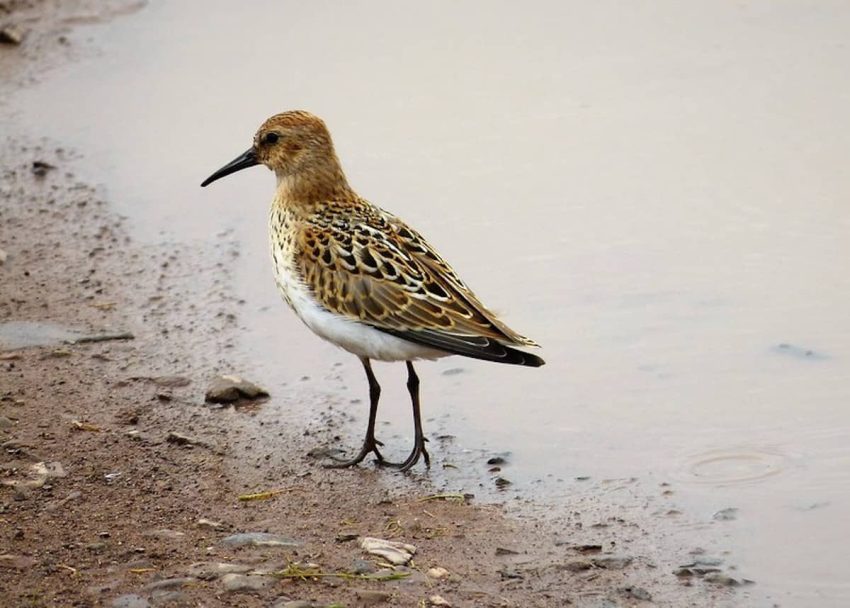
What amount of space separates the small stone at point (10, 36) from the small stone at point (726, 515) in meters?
9.43

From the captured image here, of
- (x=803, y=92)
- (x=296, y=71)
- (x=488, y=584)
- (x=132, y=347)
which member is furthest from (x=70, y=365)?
(x=803, y=92)

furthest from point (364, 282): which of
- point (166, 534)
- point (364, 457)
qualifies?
point (166, 534)

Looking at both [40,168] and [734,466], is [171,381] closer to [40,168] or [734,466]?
[734,466]

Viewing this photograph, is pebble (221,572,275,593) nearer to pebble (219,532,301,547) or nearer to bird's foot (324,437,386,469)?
pebble (219,532,301,547)

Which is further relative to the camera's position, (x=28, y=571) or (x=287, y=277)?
(x=287, y=277)

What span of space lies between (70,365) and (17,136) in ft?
13.5

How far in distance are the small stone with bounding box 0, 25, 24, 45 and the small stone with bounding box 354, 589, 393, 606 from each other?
31.4ft

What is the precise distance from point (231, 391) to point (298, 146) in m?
1.47

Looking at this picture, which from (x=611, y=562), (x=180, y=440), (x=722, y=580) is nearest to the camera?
(x=722, y=580)

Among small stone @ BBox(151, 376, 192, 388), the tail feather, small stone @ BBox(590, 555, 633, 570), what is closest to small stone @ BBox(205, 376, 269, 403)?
small stone @ BBox(151, 376, 192, 388)

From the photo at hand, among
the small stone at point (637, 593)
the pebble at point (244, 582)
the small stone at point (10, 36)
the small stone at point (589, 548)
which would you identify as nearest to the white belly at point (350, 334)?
the small stone at point (589, 548)

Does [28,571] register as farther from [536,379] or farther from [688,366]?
[688,366]

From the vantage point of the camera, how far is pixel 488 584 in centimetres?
666

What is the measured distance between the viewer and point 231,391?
8.76 m
